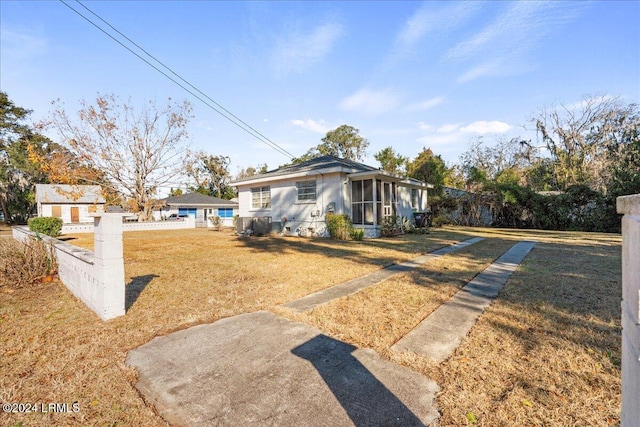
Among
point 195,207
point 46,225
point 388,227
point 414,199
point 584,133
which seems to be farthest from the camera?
point 195,207

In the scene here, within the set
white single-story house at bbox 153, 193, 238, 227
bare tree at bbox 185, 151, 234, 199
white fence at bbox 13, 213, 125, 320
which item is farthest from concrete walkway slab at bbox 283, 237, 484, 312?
bare tree at bbox 185, 151, 234, 199

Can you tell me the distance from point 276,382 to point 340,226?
1054 centimetres

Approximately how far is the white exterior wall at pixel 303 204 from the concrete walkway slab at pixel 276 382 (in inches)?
422

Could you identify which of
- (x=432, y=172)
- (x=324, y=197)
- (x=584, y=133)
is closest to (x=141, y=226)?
(x=324, y=197)

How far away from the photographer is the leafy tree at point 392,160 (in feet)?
92.6

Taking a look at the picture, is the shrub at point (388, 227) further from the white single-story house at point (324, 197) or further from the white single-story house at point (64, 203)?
the white single-story house at point (64, 203)

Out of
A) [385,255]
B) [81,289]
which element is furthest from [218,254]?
[385,255]

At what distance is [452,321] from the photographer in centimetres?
356

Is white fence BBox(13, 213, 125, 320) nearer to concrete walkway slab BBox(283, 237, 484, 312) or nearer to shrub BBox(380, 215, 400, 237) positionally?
concrete walkway slab BBox(283, 237, 484, 312)

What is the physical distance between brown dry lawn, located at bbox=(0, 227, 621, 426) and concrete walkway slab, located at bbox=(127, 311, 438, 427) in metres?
0.16

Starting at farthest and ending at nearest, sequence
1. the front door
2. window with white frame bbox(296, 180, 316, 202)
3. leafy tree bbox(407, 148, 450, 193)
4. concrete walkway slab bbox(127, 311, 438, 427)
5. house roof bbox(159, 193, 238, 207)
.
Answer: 1. house roof bbox(159, 193, 238, 207)
2. the front door
3. leafy tree bbox(407, 148, 450, 193)
4. window with white frame bbox(296, 180, 316, 202)
5. concrete walkway slab bbox(127, 311, 438, 427)

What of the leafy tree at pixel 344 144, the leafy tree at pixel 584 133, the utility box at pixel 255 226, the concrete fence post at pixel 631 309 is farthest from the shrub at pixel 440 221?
the leafy tree at pixel 344 144

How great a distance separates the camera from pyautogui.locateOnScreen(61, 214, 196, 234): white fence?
63.0ft

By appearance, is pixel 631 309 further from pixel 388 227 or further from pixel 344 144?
pixel 344 144
